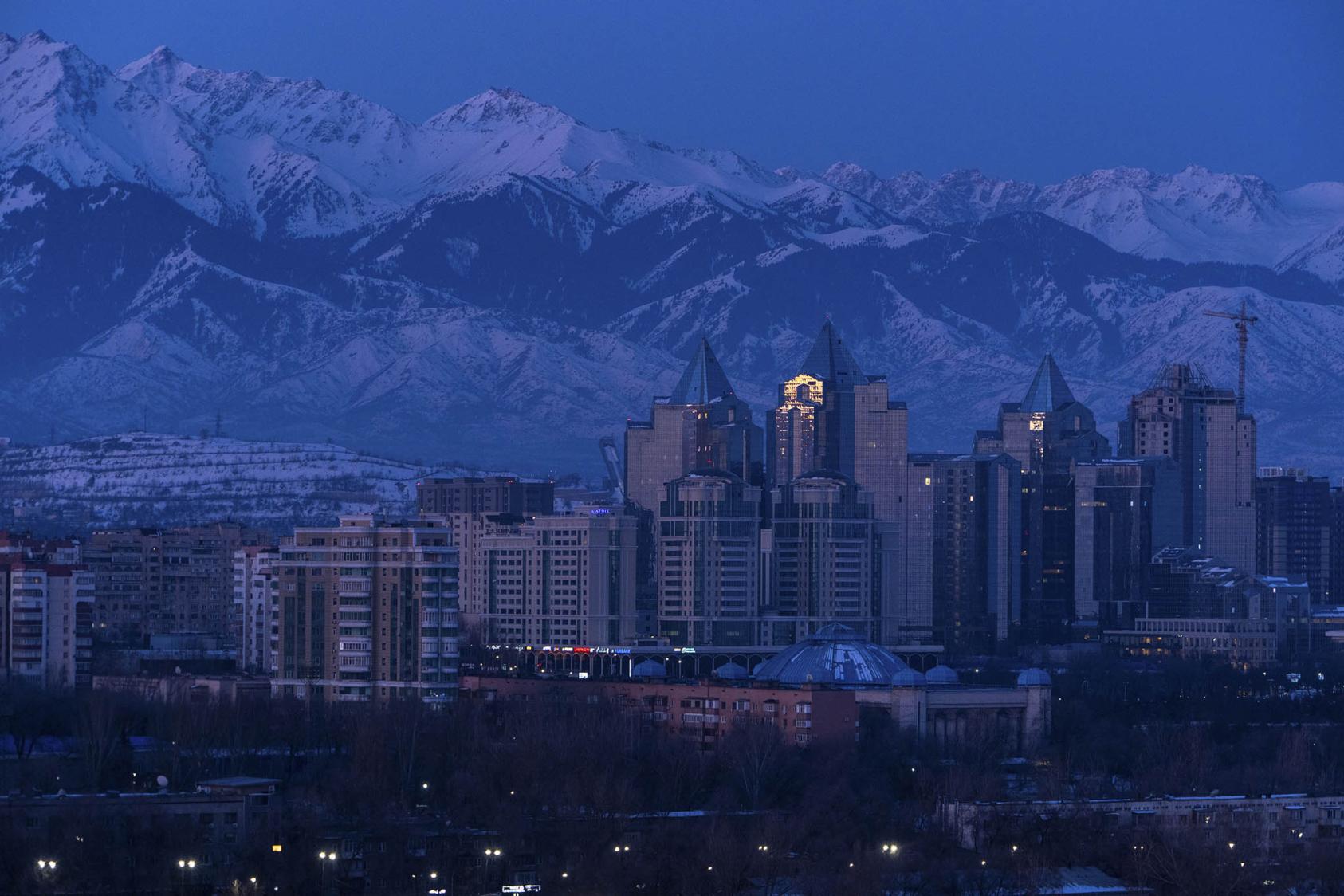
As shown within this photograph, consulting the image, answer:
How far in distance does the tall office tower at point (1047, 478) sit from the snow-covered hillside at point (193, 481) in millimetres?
25525

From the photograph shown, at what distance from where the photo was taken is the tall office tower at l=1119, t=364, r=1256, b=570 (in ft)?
408

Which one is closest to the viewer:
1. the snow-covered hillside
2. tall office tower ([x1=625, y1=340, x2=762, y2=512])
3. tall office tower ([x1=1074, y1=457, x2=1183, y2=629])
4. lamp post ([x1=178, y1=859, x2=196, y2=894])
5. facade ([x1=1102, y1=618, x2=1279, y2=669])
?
lamp post ([x1=178, y1=859, x2=196, y2=894])

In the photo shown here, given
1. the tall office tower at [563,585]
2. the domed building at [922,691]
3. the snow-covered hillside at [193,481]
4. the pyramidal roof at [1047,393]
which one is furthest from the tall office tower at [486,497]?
the domed building at [922,691]

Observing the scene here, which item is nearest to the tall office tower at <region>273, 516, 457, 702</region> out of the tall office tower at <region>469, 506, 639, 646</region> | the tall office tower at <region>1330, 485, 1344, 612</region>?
the tall office tower at <region>469, 506, 639, 646</region>

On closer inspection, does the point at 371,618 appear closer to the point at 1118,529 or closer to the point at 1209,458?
the point at 1118,529

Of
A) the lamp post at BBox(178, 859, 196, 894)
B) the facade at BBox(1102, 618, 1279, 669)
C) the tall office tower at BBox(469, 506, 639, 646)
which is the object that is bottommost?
the lamp post at BBox(178, 859, 196, 894)

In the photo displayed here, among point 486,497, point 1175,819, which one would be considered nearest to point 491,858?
point 1175,819

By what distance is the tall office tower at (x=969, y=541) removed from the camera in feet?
362

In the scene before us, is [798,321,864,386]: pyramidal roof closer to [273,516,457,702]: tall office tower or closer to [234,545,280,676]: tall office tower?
[234,545,280,676]: tall office tower

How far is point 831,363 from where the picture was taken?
118938mm

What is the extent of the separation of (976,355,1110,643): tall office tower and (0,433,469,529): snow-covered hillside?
25.5 metres

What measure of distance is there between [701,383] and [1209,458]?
2041 centimetres

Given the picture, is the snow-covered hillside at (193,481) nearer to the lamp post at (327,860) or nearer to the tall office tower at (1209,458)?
the tall office tower at (1209,458)

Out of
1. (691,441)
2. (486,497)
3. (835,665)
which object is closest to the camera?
(835,665)
